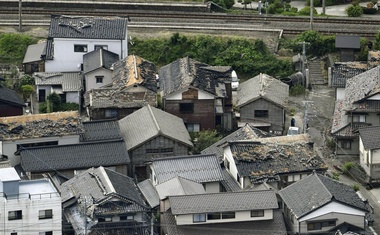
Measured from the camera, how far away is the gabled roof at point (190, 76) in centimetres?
5700

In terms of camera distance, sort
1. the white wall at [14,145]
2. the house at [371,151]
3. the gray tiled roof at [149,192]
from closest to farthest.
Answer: the gray tiled roof at [149,192] → the white wall at [14,145] → the house at [371,151]

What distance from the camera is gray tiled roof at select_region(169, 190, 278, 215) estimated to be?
46281 millimetres

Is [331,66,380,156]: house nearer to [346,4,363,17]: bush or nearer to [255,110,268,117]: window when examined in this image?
[255,110,268,117]: window

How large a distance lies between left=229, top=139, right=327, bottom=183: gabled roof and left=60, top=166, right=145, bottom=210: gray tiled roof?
4601 millimetres

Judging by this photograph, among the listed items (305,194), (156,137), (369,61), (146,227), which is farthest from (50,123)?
(369,61)

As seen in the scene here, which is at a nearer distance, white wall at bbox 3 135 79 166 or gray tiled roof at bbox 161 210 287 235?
gray tiled roof at bbox 161 210 287 235

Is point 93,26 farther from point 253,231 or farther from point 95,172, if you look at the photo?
point 253,231

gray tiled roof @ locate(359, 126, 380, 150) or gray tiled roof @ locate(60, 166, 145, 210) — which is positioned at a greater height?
gray tiled roof @ locate(359, 126, 380, 150)

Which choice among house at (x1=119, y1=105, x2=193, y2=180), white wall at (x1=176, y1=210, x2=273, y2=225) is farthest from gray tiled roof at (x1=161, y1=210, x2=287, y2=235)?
house at (x1=119, y1=105, x2=193, y2=180)

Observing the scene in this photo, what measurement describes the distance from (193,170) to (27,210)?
27.0 feet

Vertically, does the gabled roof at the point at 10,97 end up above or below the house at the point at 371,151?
above

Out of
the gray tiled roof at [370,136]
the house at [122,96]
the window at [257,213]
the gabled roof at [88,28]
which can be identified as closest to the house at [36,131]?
the house at [122,96]

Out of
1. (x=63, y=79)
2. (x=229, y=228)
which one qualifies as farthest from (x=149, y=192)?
(x=63, y=79)

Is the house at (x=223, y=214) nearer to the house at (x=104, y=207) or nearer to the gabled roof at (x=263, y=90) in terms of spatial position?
the house at (x=104, y=207)
